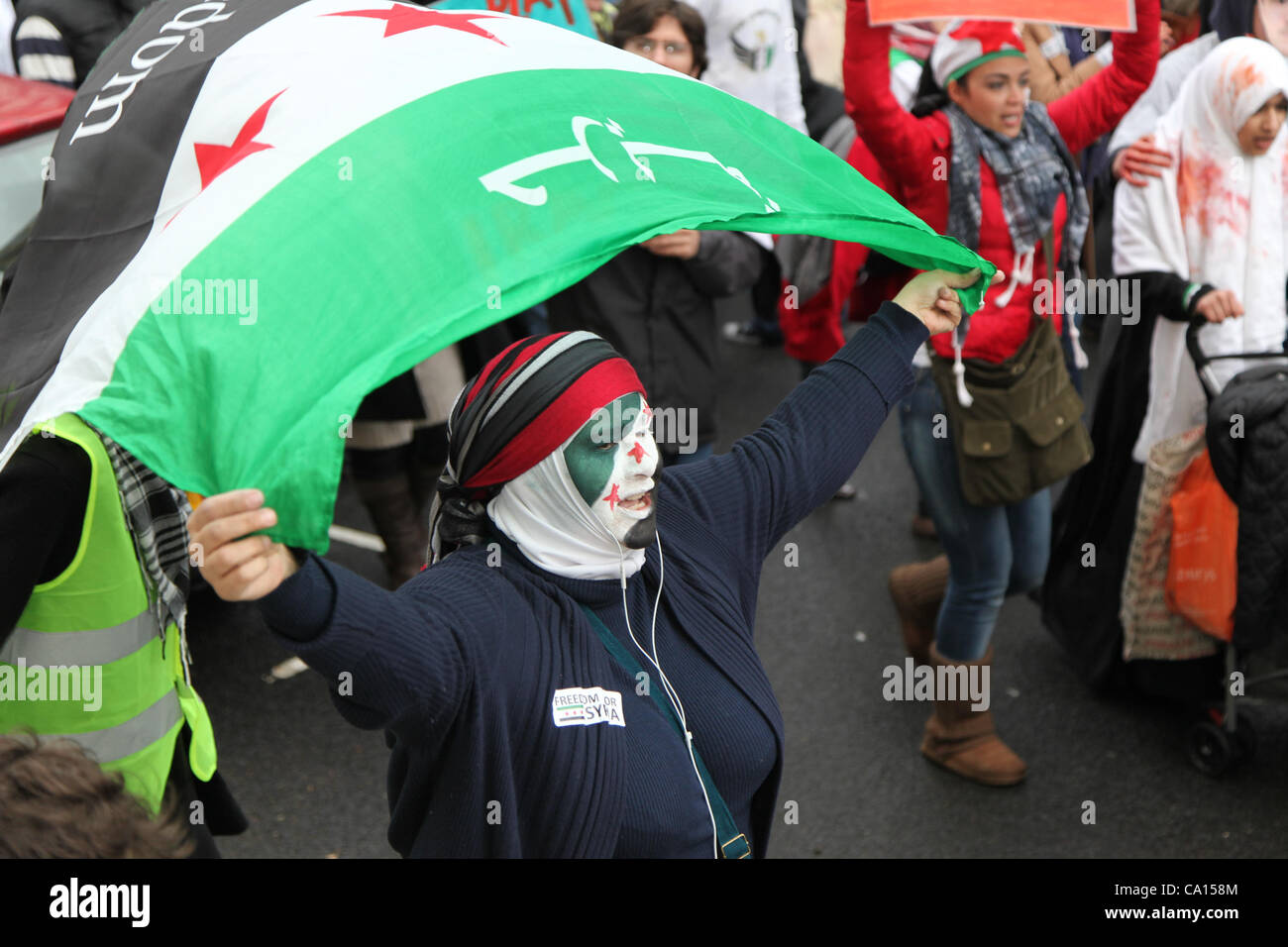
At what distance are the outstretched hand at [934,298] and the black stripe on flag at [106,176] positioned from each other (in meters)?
1.20

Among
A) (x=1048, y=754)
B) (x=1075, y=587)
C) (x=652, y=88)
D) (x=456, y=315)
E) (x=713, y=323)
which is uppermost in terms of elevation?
(x=652, y=88)

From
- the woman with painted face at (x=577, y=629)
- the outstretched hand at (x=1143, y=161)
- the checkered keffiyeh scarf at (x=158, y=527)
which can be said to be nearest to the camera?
the woman with painted face at (x=577, y=629)

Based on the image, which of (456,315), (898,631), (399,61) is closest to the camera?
(456,315)

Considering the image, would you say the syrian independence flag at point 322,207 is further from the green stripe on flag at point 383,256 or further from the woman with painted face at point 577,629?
the woman with painted face at point 577,629

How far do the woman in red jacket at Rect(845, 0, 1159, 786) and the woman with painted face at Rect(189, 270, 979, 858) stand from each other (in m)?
1.23

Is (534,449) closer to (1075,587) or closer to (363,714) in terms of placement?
(363,714)

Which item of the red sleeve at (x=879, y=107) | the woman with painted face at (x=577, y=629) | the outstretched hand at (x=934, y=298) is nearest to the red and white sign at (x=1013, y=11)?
the red sleeve at (x=879, y=107)

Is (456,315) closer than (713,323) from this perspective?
Yes

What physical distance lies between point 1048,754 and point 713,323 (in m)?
1.68

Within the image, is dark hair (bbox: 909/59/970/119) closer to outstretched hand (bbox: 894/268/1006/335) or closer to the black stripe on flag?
outstretched hand (bbox: 894/268/1006/335)

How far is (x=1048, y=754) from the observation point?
4.22 m

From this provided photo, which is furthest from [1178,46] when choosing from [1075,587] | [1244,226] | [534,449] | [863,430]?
[534,449]

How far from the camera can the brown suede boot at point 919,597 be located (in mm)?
4285

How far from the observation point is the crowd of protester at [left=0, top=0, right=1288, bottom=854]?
3605 millimetres
